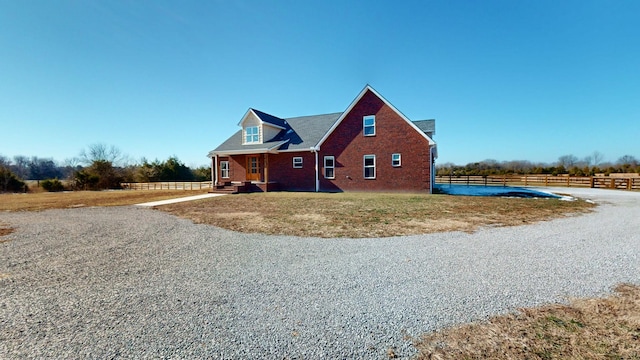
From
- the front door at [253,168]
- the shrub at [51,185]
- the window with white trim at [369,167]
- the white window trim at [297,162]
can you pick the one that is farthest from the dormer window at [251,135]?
the shrub at [51,185]

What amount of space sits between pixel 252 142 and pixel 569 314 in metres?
22.4

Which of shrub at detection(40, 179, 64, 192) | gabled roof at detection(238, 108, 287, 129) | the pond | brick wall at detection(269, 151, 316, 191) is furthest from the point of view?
shrub at detection(40, 179, 64, 192)

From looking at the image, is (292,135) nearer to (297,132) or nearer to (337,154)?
(297,132)

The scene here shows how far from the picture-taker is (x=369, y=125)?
1977cm

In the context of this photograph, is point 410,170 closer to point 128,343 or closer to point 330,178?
point 330,178

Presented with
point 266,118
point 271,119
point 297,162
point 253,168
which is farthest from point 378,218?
point 271,119

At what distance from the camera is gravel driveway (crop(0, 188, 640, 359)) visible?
2.78 meters

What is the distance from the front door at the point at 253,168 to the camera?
74.1 ft

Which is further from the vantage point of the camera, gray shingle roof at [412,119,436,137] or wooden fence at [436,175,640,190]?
wooden fence at [436,175,640,190]

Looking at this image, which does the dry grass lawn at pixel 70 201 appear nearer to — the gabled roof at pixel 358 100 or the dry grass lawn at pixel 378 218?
the dry grass lawn at pixel 378 218

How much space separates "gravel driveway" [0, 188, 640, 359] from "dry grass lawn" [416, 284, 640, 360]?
20 centimetres

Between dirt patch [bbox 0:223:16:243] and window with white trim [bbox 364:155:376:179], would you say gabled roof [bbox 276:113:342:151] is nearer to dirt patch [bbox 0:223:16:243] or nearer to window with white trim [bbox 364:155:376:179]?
window with white trim [bbox 364:155:376:179]

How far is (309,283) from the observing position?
4.23 meters

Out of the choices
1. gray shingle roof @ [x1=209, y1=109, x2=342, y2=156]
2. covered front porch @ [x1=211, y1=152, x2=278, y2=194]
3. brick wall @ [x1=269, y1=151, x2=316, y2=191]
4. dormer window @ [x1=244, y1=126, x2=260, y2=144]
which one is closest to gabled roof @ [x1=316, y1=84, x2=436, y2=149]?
gray shingle roof @ [x1=209, y1=109, x2=342, y2=156]
